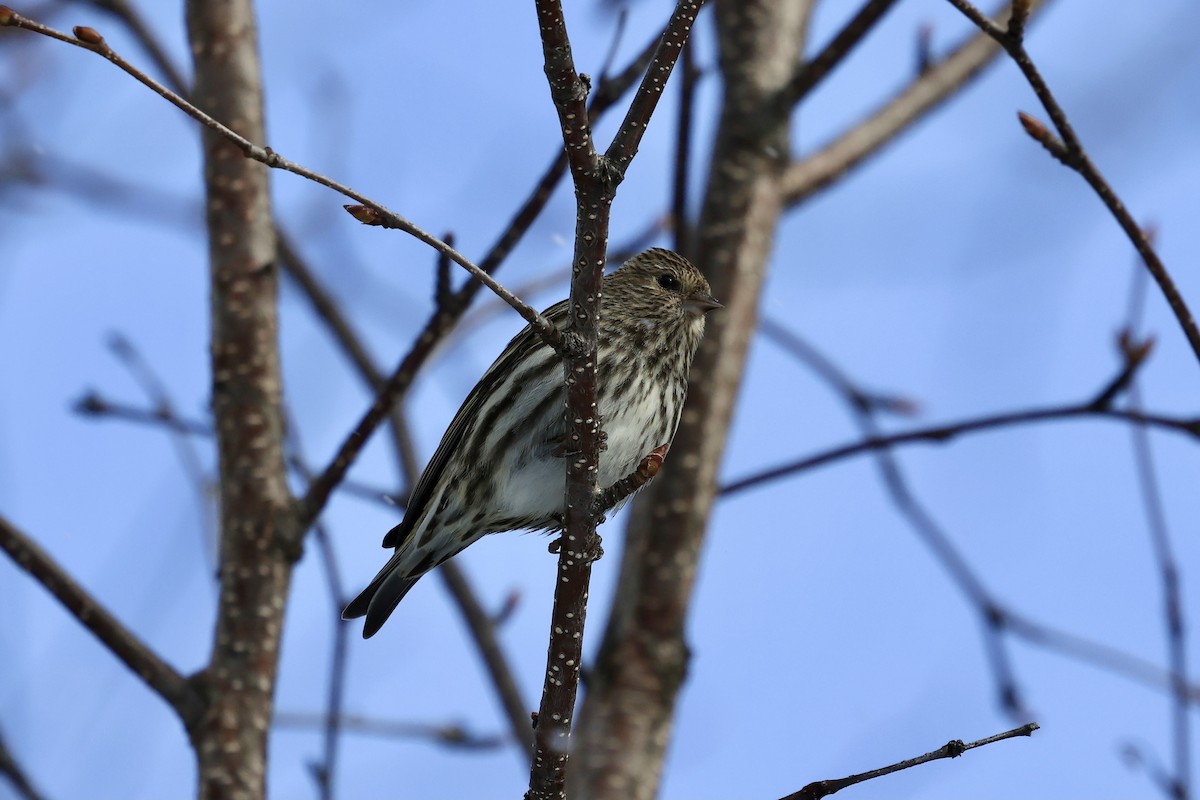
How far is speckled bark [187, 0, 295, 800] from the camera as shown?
4.61 metres

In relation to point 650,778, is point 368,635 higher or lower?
higher

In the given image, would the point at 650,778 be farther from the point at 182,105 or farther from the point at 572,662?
the point at 182,105

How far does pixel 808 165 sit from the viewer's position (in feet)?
22.7

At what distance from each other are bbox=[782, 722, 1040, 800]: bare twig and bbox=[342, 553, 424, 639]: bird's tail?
2.49m

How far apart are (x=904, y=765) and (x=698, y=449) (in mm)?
3321

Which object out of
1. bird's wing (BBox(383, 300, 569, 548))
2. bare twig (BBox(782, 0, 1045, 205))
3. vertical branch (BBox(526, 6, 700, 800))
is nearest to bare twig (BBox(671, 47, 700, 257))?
bird's wing (BBox(383, 300, 569, 548))

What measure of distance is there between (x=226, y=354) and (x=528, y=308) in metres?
2.51

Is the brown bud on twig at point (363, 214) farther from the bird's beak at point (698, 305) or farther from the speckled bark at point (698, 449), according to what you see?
the speckled bark at point (698, 449)

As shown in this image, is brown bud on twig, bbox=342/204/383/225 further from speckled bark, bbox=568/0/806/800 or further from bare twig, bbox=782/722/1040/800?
speckled bark, bbox=568/0/806/800

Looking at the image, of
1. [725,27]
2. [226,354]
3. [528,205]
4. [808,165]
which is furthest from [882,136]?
[226,354]

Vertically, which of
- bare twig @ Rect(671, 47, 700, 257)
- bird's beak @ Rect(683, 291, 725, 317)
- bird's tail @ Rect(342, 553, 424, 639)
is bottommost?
bird's tail @ Rect(342, 553, 424, 639)

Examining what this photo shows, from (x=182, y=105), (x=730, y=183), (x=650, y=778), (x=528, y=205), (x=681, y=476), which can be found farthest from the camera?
(x=730, y=183)

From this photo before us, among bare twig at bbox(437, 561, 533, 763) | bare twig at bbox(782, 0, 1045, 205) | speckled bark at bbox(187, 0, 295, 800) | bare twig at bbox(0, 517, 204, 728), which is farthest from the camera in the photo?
bare twig at bbox(782, 0, 1045, 205)

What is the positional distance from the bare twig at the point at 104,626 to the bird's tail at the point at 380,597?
0.68 m
